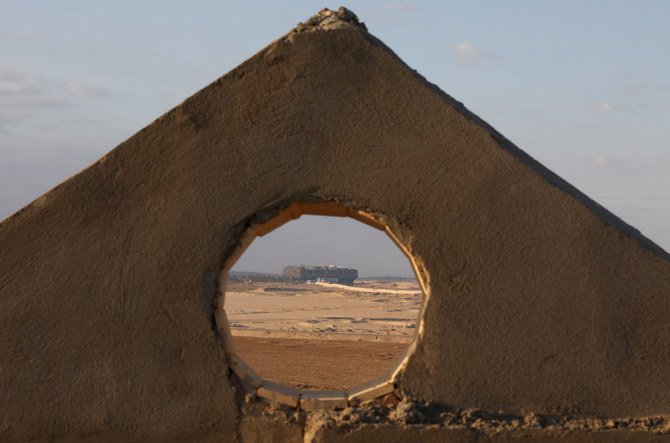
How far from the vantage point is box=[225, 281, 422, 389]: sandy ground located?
14.7m

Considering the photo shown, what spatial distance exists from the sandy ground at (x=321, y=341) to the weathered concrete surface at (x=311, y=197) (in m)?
5.43

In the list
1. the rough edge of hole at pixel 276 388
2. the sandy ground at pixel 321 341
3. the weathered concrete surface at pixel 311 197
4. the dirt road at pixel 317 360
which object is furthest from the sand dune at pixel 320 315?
the weathered concrete surface at pixel 311 197

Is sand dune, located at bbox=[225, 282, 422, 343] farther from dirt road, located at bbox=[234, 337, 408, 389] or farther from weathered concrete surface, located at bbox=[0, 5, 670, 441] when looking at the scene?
weathered concrete surface, located at bbox=[0, 5, 670, 441]

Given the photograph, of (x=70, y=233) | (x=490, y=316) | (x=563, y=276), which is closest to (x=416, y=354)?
(x=490, y=316)

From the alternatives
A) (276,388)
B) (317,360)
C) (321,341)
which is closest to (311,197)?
(276,388)

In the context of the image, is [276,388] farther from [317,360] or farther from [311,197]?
[317,360]

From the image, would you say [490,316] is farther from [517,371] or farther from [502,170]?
[502,170]

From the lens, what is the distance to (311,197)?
5586 mm

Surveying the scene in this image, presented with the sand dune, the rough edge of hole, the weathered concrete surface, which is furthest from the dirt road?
the weathered concrete surface

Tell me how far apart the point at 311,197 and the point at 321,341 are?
15198 millimetres

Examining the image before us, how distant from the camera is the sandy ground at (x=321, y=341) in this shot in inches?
579

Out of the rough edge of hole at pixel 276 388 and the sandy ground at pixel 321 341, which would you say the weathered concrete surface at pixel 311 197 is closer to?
the rough edge of hole at pixel 276 388

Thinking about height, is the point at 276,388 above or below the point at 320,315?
above

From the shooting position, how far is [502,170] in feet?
18.1
